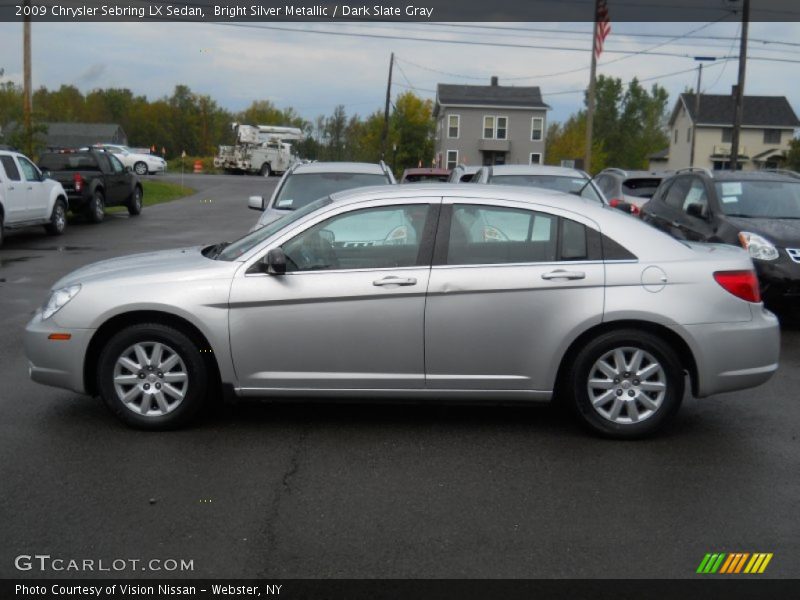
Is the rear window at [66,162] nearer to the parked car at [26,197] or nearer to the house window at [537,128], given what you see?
the parked car at [26,197]

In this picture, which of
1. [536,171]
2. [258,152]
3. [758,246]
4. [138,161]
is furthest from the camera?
[258,152]

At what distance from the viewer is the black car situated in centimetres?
977

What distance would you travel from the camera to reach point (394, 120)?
7438cm

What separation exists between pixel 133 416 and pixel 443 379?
202 cm

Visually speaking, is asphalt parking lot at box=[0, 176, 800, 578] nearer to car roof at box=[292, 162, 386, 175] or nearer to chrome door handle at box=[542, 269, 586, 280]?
chrome door handle at box=[542, 269, 586, 280]

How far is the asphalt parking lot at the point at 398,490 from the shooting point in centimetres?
418

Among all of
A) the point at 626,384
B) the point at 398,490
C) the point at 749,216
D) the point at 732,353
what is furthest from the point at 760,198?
the point at 398,490

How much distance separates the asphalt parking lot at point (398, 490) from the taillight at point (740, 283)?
0.97m

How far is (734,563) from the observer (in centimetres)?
417

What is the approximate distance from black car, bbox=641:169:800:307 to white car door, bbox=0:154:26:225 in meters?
12.1

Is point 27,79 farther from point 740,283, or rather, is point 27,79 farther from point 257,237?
point 740,283

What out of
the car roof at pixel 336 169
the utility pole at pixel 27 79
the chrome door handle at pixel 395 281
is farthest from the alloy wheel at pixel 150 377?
the utility pole at pixel 27 79

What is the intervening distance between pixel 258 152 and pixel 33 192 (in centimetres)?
4105

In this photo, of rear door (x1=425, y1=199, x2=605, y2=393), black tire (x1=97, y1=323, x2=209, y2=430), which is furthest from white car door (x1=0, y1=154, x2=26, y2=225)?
rear door (x1=425, y1=199, x2=605, y2=393)
